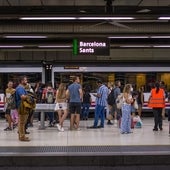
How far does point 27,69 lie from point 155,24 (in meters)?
9.08

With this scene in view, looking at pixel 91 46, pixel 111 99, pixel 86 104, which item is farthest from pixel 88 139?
pixel 86 104

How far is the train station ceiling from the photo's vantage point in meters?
13.2

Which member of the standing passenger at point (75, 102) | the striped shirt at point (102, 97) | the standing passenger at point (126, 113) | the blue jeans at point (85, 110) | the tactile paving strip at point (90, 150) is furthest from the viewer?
the blue jeans at point (85, 110)

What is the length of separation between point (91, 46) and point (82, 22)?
5.30ft

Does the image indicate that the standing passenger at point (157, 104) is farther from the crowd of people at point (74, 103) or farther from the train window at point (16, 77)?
the train window at point (16, 77)

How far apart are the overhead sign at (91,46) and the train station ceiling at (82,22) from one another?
71 centimetres

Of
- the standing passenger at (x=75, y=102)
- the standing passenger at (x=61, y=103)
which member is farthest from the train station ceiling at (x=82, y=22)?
the standing passenger at (x=61, y=103)

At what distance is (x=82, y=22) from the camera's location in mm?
19547

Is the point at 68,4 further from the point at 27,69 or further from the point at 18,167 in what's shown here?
the point at 27,69

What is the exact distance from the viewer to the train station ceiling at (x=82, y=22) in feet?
43.4

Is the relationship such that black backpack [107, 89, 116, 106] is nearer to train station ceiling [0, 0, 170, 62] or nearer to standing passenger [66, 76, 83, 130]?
train station ceiling [0, 0, 170, 62]

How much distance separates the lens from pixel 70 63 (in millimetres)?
26891

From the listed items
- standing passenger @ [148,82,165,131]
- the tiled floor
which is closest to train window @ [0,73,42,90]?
standing passenger @ [148,82,165,131]

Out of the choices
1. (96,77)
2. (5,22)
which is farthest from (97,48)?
(96,77)
